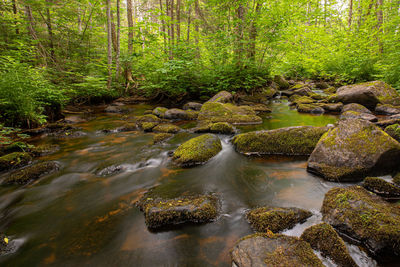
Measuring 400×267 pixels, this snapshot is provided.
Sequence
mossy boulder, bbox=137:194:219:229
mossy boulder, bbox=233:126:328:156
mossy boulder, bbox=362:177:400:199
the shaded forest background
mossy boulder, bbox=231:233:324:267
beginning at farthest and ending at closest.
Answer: the shaded forest background, mossy boulder, bbox=233:126:328:156, mossy boulder, bbox=362:177:400:199, mossy boulder, bbox=137:194:219:229, mossy boulder, bbox=231:233:324:267

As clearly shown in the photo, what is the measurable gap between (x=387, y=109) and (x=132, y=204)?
9.56 m

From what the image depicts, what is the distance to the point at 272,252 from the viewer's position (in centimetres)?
157

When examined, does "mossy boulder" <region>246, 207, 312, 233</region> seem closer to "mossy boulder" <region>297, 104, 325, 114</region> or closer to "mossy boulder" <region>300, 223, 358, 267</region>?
"mossy boulder" <region>300, 223, 358, 267</region>

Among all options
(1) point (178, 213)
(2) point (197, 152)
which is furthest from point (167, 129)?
(1) point (178, 213)

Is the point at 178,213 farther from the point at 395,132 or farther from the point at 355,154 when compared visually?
the point at 395,132

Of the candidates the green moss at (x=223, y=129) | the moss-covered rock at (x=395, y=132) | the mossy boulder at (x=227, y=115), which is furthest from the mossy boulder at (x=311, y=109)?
the green moss at (x=223, y=129)

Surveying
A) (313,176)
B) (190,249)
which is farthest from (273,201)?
(190,249)

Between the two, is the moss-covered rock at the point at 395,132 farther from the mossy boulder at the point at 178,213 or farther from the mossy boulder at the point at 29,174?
the mossy boulder at the point at 29,174

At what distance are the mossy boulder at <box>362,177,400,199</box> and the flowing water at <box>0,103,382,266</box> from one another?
486 millimetres

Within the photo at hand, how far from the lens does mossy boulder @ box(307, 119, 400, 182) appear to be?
293 centimetres

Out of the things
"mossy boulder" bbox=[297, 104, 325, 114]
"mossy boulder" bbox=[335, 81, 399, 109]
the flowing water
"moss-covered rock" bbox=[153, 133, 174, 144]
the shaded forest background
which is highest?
the shaded forest background

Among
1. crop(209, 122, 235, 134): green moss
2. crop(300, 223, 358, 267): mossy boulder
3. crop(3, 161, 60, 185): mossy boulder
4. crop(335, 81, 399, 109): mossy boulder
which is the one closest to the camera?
crop(300, 223, 358, 267): mossy boulder

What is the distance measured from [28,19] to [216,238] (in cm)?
1276

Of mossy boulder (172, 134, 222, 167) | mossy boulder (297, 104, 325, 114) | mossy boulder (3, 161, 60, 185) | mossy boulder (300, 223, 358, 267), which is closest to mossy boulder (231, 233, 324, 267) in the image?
mossy boulder (300, 223, 358, 267)
